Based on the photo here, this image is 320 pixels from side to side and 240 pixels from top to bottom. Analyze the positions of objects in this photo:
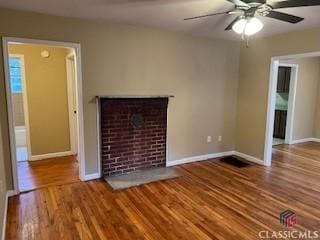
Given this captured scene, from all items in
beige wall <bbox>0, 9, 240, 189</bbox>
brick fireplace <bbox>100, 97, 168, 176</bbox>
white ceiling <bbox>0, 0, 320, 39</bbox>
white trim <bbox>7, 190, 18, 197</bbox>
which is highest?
white ceiling <bbox>0, 0, 320, 39</bbox>

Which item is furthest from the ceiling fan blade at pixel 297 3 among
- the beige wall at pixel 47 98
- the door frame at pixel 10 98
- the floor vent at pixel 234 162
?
the beige wall at pixel 47 98

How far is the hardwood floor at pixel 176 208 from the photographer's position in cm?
244

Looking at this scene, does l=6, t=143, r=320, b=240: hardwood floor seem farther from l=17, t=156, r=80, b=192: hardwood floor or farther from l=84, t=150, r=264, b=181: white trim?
l=84, t=150, r=264, b=181: white trim

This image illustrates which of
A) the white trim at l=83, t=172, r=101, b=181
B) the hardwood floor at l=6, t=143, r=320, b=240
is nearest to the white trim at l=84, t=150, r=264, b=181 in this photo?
the hardwood floor at l=6, t=143, r=320, b=240

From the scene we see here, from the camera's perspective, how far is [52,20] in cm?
318

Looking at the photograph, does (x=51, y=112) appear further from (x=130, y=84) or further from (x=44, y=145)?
(x=130, y=84)

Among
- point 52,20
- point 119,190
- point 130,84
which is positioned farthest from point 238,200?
point 52,20

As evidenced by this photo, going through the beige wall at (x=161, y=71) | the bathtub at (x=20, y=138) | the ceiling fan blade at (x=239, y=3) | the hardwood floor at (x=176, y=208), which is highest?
the ceiling fan blade at (x=239, y=3)

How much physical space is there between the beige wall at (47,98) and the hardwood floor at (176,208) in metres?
1.58

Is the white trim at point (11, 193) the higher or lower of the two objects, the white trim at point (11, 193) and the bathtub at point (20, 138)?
the lower

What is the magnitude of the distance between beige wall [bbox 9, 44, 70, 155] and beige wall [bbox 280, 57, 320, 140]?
5.54m

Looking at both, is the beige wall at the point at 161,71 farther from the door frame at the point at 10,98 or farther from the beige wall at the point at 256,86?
the beige wall at the point at 256,86

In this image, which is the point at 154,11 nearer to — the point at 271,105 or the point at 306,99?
the point at 271,105

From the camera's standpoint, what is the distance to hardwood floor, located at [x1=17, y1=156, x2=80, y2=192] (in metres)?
3.54
